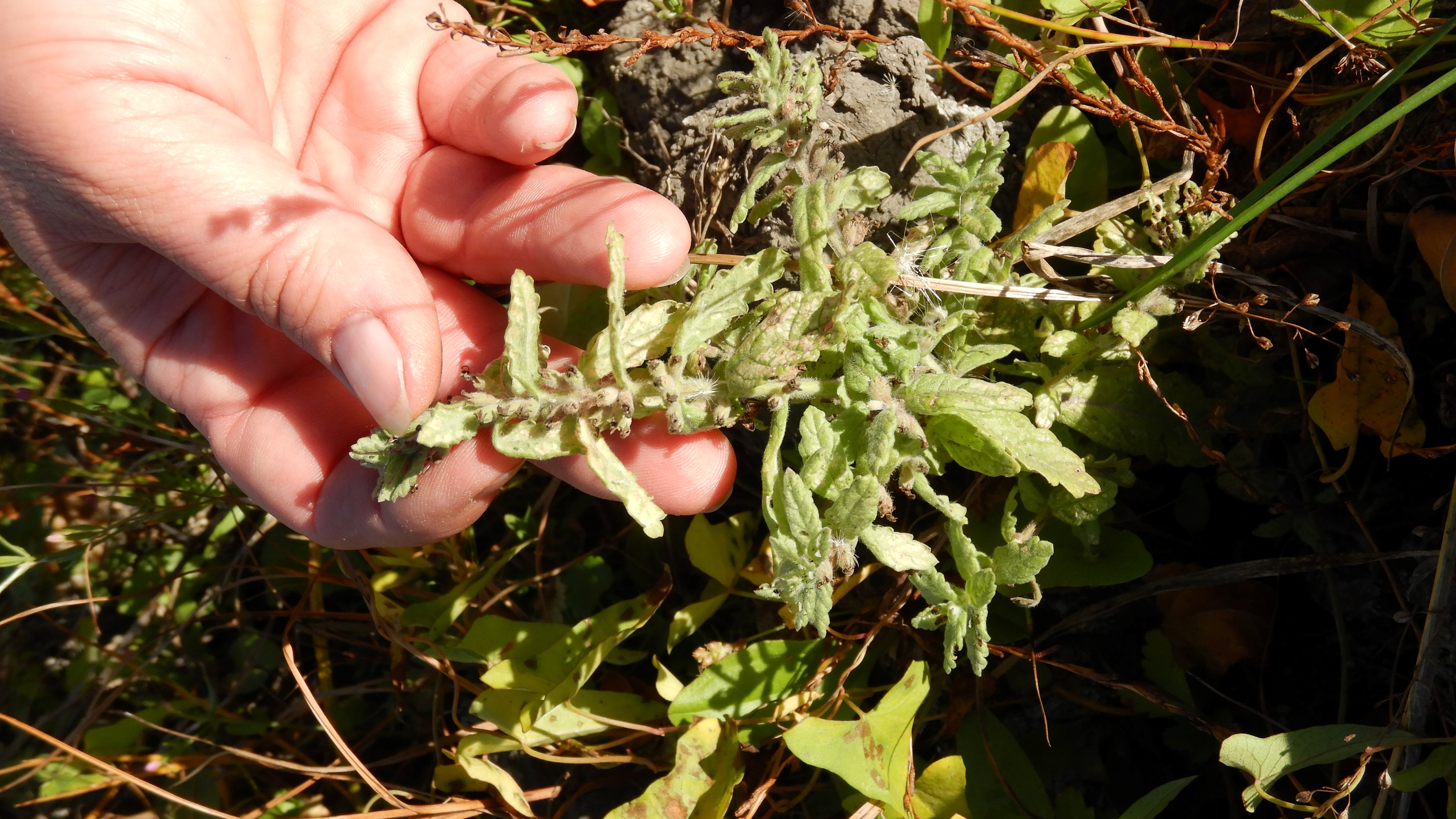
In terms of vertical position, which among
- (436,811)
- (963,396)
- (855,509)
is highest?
(963,396)

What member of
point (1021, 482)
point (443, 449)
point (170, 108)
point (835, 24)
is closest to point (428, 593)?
point (443, 449)

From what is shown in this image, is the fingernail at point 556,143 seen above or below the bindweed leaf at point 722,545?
above

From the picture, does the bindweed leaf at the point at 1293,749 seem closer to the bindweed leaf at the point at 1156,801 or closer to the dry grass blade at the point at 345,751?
the bindweed leaf at the point at 1156,801

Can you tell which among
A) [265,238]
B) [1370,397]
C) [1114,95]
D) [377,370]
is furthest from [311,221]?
[1370,397]

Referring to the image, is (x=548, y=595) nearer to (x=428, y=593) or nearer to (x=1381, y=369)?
(x=428, y=593)

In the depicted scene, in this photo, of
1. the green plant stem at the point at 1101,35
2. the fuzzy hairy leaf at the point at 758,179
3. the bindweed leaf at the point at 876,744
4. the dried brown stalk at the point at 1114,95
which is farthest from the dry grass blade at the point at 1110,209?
the bindweed leaf at the point at 876,744

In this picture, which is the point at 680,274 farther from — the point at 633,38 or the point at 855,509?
the point at 855,509

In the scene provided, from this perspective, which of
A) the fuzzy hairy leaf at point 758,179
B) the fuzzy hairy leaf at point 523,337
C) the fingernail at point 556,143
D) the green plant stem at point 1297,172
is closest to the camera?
the green plant stem at point 1297,172
